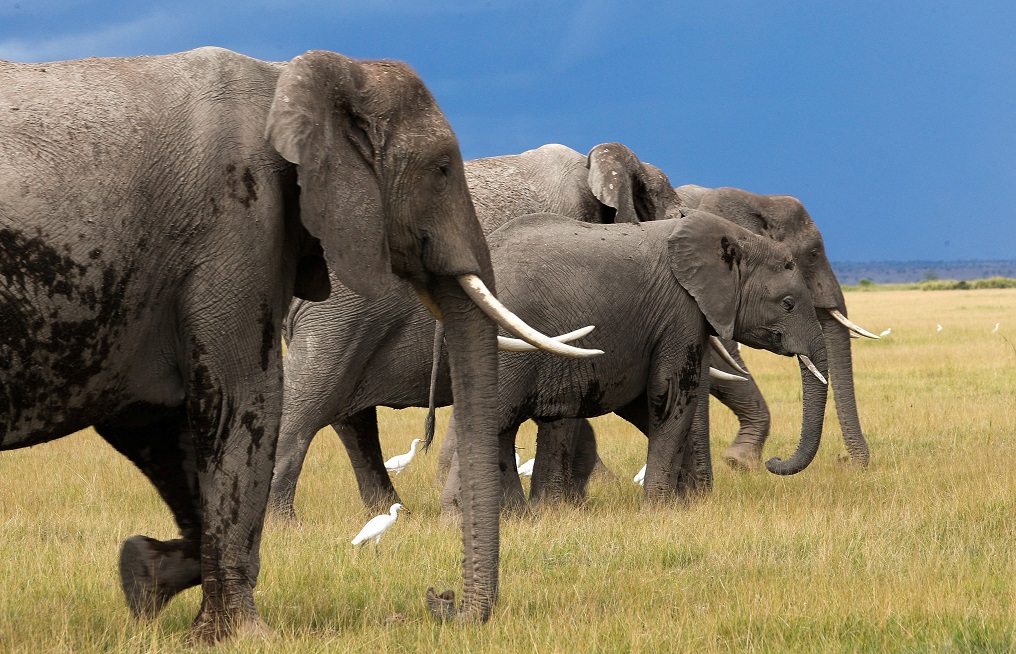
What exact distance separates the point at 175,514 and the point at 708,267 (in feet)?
14.6

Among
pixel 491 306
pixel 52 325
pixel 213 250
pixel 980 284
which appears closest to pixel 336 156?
pixel 213 250

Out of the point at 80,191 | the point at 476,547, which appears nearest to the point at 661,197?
the point at 476,547

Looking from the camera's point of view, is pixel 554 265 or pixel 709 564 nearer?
pixel 709 564

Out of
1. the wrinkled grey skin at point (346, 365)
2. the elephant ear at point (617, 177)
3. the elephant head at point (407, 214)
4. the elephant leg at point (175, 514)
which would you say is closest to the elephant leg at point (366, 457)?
the wrinkled grey skin at point (346, 365)

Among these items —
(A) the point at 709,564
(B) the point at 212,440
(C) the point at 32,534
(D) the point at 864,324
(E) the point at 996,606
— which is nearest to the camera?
(B) the point at 212,440

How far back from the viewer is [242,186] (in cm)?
465

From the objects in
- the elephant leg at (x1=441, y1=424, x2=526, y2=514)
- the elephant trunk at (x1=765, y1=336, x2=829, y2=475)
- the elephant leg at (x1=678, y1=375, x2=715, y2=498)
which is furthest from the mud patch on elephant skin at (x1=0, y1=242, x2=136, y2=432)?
the elephant trunk at (x1=765, y1=336, x2=829, y2=475)

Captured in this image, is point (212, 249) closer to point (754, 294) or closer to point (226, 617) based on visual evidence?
point (226, 617)

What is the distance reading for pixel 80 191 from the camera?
14.5 ft

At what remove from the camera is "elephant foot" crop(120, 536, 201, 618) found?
5027 mm

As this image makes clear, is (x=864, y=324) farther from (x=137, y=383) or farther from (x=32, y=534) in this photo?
(x=137, y=383)

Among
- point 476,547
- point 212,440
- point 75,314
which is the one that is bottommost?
point 476,547

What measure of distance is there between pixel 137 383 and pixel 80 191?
704mm

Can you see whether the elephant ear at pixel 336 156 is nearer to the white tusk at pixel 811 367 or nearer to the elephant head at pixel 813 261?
the white tusk at pixel 811 367
